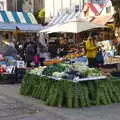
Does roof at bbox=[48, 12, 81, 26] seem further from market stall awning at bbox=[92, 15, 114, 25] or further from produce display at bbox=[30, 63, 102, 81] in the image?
produce display at bbox=[30, 63, 102, 81]

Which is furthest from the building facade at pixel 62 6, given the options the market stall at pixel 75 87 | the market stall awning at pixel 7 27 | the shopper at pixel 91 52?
the market stall at pixel 75 87

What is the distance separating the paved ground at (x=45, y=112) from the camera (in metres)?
9.73

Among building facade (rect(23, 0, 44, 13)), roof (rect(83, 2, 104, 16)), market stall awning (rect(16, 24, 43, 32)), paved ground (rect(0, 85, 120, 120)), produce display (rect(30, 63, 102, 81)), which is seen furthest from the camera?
building facade (rect(23, 0, 44, 13))

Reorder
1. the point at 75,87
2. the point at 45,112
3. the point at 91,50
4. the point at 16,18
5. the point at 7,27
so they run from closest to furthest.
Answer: the point at 45,112, the point at 75,87, the point at 91,50, the point at 7,27, the point at 16,18

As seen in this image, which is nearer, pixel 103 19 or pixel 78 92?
pixel 78 92

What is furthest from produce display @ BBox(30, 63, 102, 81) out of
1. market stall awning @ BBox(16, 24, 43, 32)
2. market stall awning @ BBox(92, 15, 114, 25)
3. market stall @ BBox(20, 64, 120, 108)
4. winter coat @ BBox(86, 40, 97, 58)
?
market stall awning @ BBox(16, 24, 43, 32)

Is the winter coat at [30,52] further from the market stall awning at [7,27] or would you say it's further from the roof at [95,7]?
the market stall awning at [7,27]

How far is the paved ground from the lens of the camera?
31.9ft

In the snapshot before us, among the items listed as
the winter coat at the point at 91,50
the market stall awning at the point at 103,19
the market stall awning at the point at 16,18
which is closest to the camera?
the winter coat at the point at 91,50

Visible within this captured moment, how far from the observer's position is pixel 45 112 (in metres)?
10.4

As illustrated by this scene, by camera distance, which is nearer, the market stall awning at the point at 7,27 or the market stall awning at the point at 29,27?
the market stall awning at the point at 7,27

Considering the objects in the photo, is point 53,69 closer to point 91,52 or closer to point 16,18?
point 91,52

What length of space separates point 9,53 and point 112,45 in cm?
610

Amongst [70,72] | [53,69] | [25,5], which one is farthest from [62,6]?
[70,72]
